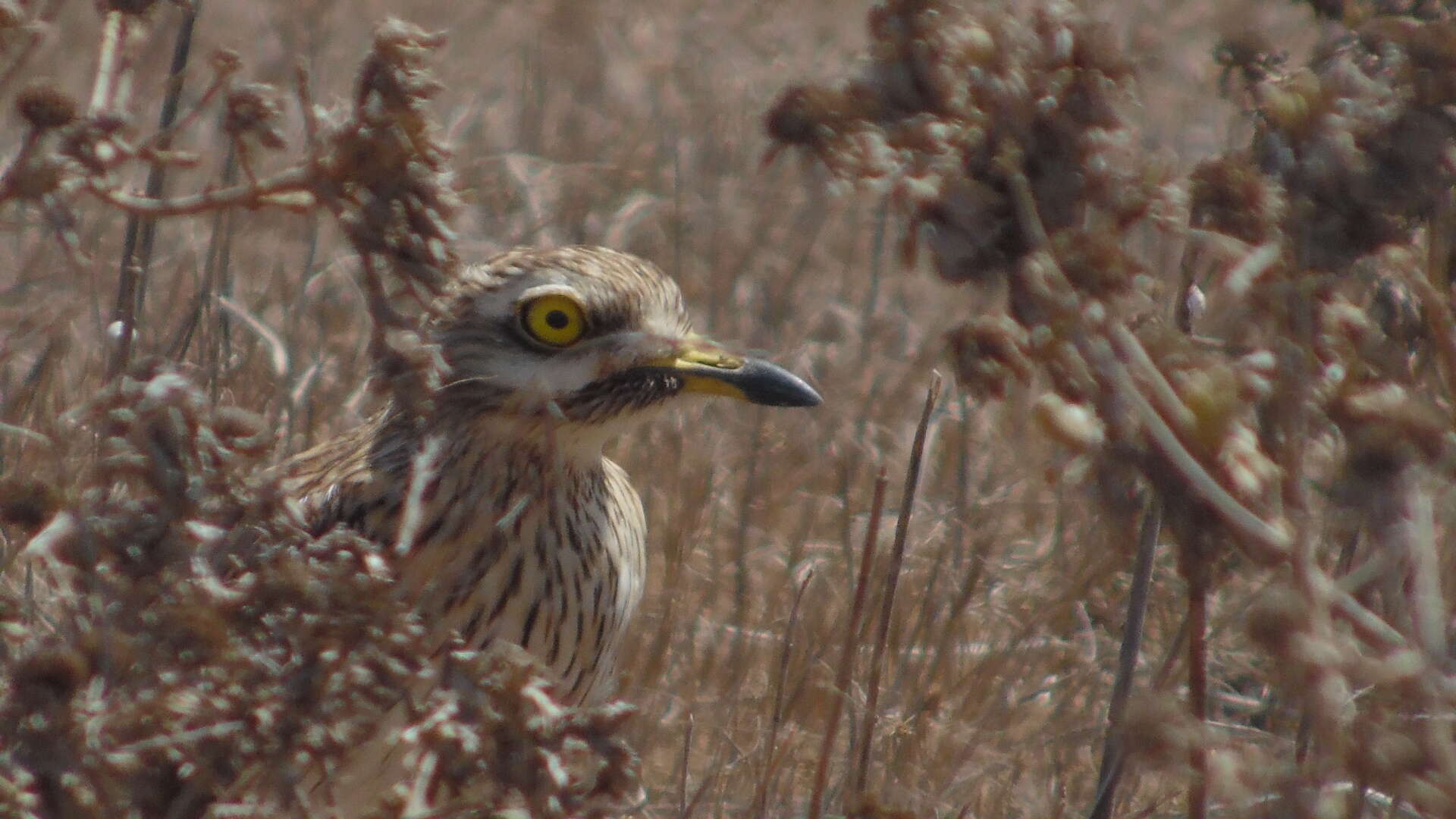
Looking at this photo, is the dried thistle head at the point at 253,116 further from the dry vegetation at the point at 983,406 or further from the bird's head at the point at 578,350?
the bird's head at the point at 578,350

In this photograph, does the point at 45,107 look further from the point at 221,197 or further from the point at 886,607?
the point at 886,607

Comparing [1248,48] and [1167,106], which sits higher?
[1167,106]

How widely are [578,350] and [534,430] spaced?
0.16m

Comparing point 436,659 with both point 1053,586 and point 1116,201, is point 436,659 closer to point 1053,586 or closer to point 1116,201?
point 1116,201

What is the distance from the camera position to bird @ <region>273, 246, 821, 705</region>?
321cm

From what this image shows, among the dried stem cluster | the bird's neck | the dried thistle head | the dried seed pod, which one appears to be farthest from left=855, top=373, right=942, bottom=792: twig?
the dried seed pod

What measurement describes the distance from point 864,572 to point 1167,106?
4.96 m

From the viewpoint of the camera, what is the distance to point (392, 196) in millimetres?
1949

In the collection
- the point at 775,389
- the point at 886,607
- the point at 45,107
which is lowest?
the point at 886,607

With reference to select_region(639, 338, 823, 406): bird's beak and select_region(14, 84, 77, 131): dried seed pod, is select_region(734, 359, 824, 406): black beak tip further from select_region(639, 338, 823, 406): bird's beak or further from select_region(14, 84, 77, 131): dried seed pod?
select_region(14, 84, 77, 131): dried seed pod

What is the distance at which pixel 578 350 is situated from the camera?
3.25 m

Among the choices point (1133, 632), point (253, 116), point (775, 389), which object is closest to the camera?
point (253, 116)

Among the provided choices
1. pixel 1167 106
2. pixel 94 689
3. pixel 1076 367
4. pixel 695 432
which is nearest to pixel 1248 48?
pixel 1076 367

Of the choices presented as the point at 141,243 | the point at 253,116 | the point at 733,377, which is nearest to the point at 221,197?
the point at 253,116
